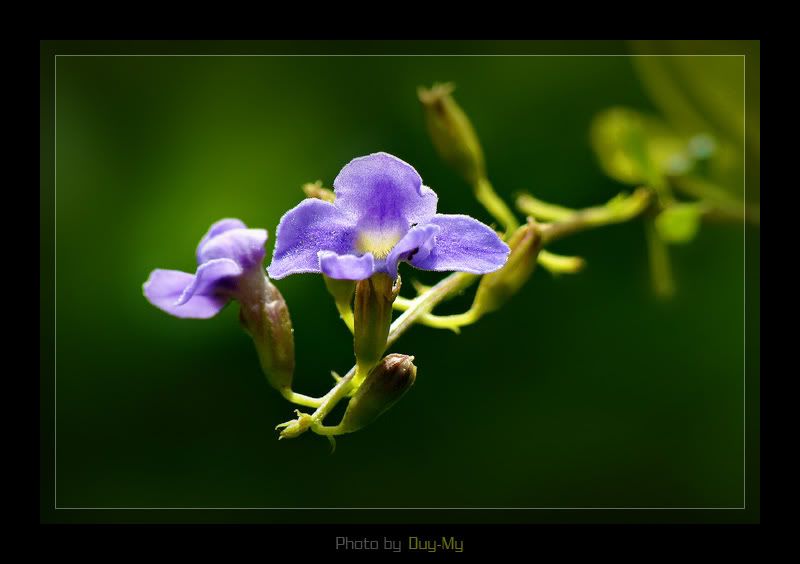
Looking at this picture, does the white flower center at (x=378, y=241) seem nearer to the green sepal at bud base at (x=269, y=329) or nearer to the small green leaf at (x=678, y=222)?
the green sepal at bud base at (x=269, y=329)

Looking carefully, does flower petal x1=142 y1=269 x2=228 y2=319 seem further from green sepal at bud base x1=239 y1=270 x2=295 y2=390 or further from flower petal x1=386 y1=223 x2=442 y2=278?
flower petal x1=386 y1=223 x2=442 y2=278

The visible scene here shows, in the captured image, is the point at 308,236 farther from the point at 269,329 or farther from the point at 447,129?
the point at 447,129

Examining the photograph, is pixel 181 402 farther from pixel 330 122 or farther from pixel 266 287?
pixel 266 287

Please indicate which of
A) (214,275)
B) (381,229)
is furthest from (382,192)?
(214,275)

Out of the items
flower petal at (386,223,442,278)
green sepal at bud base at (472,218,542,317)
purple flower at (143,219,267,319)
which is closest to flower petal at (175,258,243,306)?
purple flower at (143,219,267,319)

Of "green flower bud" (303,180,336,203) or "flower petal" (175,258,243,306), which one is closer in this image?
"flower petal" (175,258,243,306)

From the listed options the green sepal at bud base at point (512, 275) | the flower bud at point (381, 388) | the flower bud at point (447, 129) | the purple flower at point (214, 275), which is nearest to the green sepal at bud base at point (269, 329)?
the purple flower at point (214, 275)
